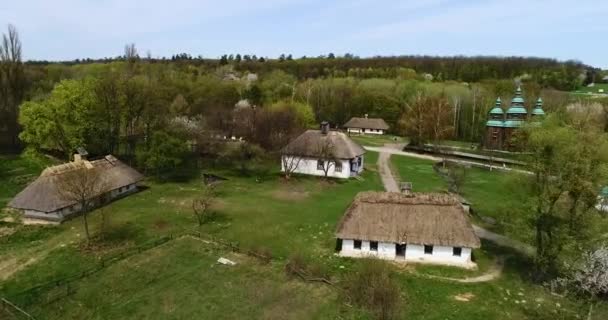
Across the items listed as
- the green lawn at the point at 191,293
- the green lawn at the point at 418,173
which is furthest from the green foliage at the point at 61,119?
the green lawn at the point at 418,173

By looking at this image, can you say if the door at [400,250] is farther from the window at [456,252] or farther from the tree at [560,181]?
the tree at [560,181]

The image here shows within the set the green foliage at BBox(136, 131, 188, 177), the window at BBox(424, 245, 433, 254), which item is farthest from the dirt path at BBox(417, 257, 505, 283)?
the green foliage at BBox(136, 131, 188, 177)

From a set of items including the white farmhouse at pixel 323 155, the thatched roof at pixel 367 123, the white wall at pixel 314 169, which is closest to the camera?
the white farmhouse at pixel 323 155

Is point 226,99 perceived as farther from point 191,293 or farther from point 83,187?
point 191,293

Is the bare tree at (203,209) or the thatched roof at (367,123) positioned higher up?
the thatched roof at (367,123)

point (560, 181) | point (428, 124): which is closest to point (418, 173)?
point (428, 124)

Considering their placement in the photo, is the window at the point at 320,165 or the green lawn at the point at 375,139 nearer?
the window at the point at 320,165

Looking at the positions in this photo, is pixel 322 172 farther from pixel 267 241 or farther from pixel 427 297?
pixel 427 297
